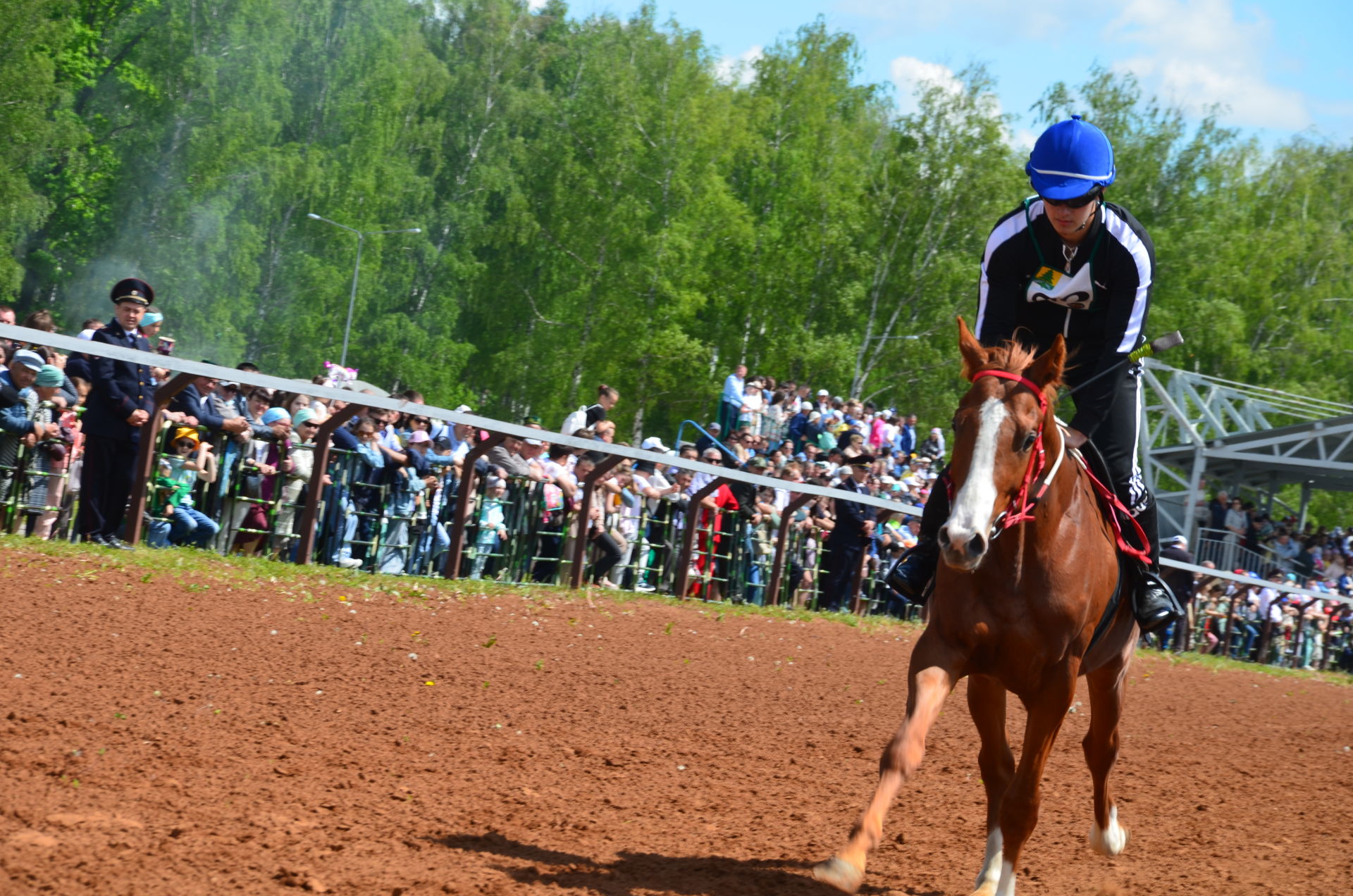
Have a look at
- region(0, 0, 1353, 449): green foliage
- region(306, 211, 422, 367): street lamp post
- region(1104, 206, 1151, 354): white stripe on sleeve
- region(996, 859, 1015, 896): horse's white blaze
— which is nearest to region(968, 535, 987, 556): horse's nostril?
region(996, 859, 1015, 896): horse's white blaze

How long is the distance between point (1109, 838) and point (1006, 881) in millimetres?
1269

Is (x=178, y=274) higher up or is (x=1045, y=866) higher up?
(x=178, y=274)

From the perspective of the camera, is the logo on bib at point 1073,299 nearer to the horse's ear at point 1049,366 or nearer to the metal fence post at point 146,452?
the horse's ear at point 1049,366

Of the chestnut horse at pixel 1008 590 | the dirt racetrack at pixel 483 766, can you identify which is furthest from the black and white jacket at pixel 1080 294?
the dirt racetrack at pixel 483 766

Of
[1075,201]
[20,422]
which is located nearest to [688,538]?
[20,422]

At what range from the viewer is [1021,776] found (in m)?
5.13

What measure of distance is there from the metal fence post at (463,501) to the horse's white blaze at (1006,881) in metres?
7.51

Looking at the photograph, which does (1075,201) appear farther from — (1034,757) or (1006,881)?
(1006,881)

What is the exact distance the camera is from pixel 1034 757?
5129 millimetres

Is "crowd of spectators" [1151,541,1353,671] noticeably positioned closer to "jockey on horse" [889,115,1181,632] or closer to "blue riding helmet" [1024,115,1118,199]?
"jockey on horse" [889,115,1181,632]

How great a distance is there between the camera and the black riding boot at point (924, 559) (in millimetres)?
5746

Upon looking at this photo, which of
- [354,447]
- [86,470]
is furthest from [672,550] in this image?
[86,470]

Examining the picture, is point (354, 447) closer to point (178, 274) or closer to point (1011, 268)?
point (1011, 268)

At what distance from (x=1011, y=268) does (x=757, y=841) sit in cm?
276
